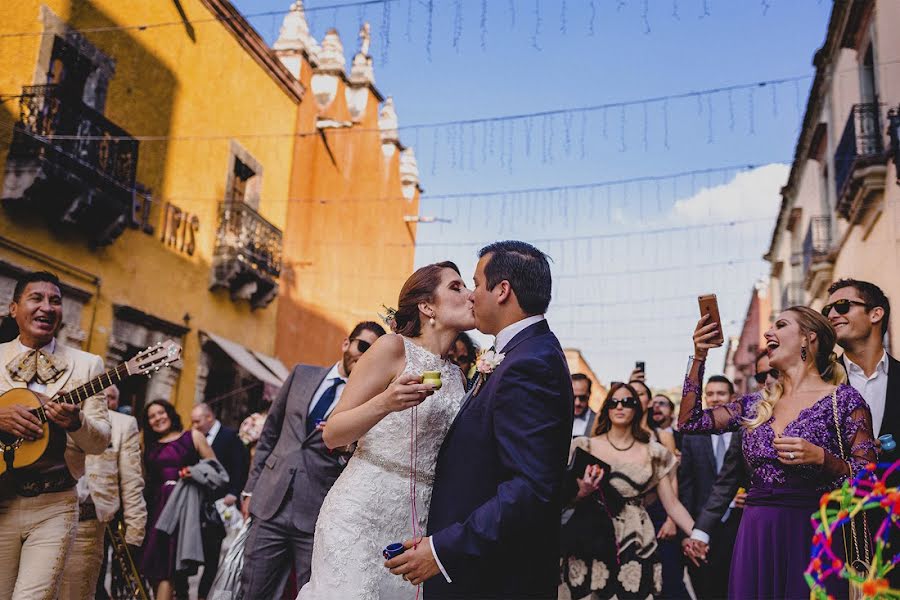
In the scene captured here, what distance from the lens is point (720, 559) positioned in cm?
561

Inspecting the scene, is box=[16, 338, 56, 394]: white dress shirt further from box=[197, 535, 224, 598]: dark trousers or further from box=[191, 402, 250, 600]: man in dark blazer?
box=[191, 402, 250, 600]: man in dark blazer

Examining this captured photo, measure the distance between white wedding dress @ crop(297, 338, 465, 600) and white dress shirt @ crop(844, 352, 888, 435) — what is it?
2.07 meters

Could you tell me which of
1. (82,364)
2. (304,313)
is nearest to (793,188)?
(304,313)

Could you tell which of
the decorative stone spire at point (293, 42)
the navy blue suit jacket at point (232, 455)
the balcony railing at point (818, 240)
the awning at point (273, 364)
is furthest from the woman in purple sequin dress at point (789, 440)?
the decorative stone spire at point (293, 42)

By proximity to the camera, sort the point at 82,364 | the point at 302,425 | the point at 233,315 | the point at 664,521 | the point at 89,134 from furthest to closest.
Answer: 1. the point at 233,315
2. the point at 89,134
3. the point at 664,521
4. the point at 302,425
5. the point at 82,364

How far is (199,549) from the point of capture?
705 cm

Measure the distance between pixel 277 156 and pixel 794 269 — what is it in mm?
16702

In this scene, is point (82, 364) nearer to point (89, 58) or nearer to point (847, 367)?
point (847, 367)

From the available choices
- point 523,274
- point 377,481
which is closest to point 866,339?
point 523,274

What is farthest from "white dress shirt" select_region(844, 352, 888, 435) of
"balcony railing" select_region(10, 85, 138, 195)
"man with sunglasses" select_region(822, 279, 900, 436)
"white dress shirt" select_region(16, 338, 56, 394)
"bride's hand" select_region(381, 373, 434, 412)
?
"balcony railing" select_region(10, 85, 138, 195)

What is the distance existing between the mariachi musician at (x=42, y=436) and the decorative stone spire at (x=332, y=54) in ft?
63.0

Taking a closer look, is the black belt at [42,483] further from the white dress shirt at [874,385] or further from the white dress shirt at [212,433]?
the white dress shirt at [212,433]

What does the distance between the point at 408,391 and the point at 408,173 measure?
28262 millimetres

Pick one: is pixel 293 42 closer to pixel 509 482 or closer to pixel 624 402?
pixel 624 402
